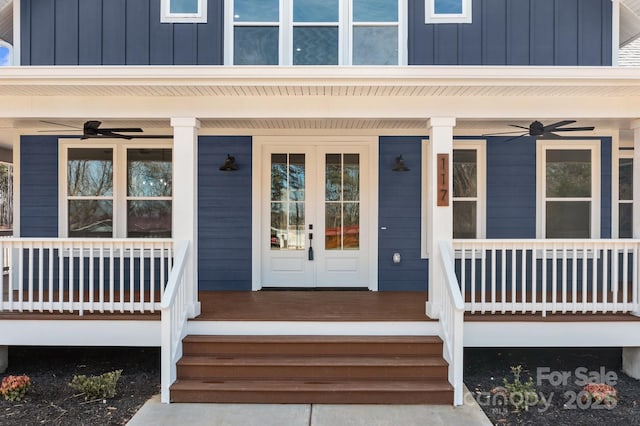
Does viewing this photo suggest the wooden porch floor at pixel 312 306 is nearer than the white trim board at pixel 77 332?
No

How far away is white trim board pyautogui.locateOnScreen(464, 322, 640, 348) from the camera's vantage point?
4.59m

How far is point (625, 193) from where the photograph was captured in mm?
7164

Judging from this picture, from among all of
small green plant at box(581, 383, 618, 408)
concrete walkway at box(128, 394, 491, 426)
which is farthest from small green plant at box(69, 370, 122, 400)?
small green plant at box(581, 383, 618, 408)

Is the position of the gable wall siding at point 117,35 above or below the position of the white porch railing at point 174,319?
above

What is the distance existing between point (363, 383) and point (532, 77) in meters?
3.22

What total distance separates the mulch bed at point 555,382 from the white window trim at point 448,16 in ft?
13.3

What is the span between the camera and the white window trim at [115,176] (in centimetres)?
634

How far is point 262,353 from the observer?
4406 millimetres

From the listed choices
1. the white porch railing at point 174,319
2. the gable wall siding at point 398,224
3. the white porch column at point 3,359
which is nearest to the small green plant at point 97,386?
the white porch railing at point 174,319

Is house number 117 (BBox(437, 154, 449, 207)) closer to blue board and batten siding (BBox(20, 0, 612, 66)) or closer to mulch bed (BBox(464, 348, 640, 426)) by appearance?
blue board and batten siding (BBox(20, 0, 612, 66))

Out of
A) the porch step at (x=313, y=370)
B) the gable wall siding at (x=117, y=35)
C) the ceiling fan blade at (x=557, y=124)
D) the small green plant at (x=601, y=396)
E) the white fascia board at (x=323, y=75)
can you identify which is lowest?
the small green plant at (x=601, y=396)

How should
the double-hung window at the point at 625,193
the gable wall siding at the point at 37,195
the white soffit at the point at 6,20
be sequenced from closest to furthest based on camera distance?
the white soffit at the point at 6,20 → the gable wall siding at the point at 37,195 → the double-hung window at the point at 625,193

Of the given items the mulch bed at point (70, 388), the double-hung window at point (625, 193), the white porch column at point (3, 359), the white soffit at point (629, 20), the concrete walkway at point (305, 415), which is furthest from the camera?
the double-hung window at point (625, 193)

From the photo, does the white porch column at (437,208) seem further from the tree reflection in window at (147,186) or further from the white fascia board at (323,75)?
the tree reflection in window at (147,186)
